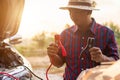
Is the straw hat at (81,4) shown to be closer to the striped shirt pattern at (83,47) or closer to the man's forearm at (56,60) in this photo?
the striped shirt pattern at (83,47)

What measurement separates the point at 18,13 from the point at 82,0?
34.1 inches

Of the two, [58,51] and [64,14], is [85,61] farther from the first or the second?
[64,14]

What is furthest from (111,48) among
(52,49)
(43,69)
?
(43,69)

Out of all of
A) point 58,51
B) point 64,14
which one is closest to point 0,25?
point 58,51

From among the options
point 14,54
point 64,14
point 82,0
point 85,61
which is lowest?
point 64,14

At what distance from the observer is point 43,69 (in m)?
8.30

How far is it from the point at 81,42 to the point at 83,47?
0.18 ft

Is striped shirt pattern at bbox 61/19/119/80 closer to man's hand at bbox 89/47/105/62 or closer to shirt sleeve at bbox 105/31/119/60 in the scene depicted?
shirt sleeve at bbox 105/31/119/60

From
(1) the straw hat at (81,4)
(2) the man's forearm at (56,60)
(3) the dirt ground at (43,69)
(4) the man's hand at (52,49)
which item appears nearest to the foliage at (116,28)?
(3) the dirt ground at (43,69)

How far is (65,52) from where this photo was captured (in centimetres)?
331

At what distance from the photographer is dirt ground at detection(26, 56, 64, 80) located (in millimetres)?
7702

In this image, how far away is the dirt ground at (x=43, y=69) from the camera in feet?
25.3

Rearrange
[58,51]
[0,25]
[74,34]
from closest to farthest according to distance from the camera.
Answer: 1. [0,25]
2. [58,51]
3. [74,34]

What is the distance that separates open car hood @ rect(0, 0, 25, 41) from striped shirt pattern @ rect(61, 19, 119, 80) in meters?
0.78
